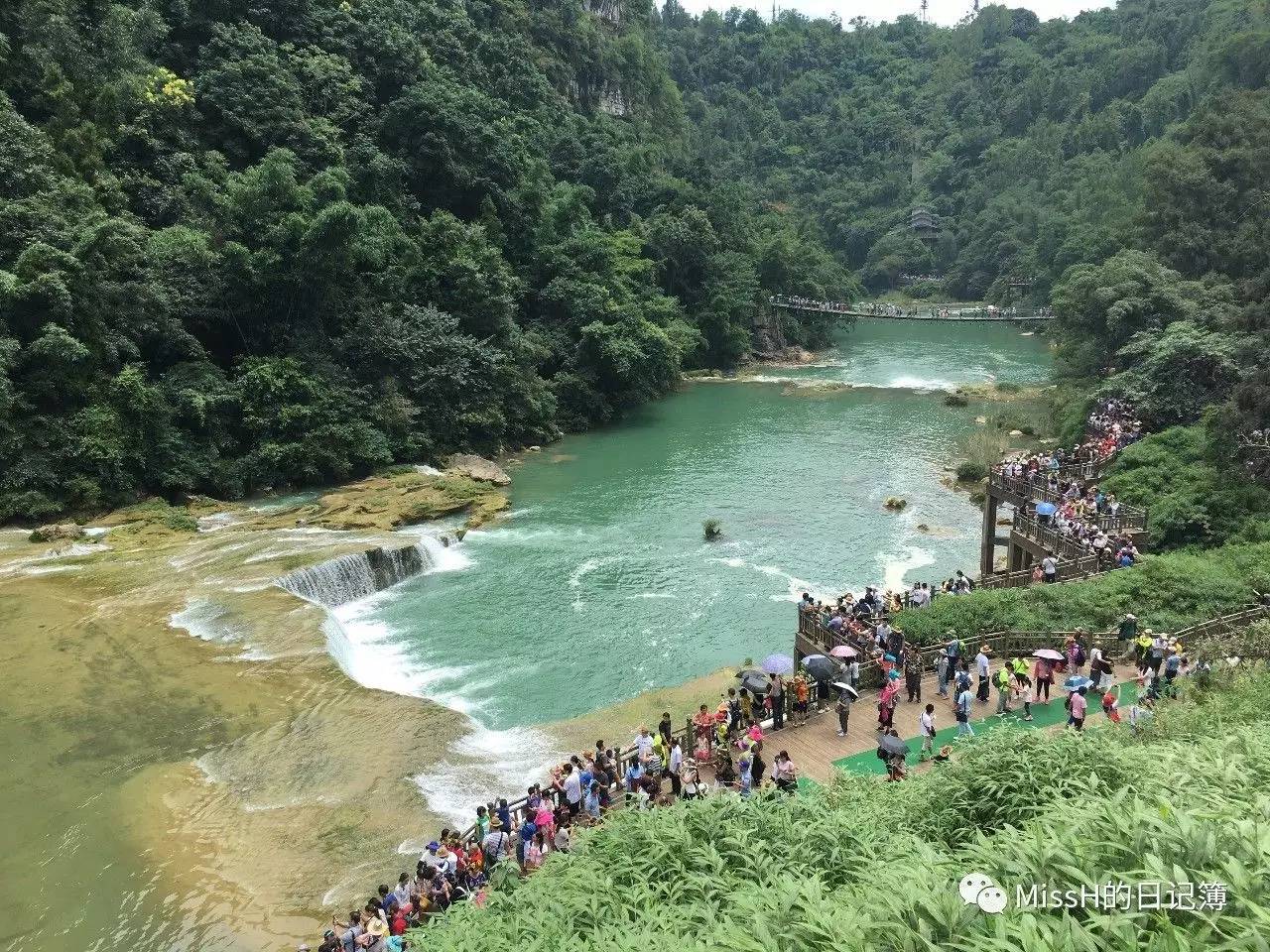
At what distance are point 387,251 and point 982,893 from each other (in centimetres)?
3829

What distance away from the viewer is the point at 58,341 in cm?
2636

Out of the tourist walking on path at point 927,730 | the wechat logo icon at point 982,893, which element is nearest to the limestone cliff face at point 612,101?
the tourist walking on path at point 927,730

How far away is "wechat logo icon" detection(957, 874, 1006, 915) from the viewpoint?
4953mm

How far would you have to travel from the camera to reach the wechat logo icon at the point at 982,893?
4.95 m

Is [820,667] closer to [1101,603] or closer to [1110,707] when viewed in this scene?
[1110,707]

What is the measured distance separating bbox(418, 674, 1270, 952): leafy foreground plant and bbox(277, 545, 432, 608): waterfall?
632 inches

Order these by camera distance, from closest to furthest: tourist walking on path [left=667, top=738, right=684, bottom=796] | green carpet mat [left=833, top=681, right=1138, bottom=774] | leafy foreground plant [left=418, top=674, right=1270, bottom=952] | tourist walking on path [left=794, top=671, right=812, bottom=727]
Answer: leafy foreground plant [left=418, top=674, right=1270, bottom=952], tourist walking on path [left=667, top=738, right=684, bottom=796], green carpet mat [left=833, top=681, right=1138, bottom=774], tourist walking on path [left=794, top=671, right=812, bottom=727]

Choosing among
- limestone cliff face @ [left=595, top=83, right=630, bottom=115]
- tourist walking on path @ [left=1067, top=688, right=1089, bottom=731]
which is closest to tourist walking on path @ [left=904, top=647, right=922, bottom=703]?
tourist walking on path @ [left=1067, top=688, right=1089, bottom=731]

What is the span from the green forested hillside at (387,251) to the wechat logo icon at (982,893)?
22.8 meters

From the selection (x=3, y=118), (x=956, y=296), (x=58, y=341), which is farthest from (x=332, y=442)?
(x=956, y=296)

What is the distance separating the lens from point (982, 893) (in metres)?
5.00

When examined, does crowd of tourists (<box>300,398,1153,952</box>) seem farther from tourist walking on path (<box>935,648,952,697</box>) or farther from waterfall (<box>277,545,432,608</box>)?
waterfall (<box>277,545,432,608</box>)

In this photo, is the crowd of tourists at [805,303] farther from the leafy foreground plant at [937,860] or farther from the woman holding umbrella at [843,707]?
the leafy foreground plant at [937,860]

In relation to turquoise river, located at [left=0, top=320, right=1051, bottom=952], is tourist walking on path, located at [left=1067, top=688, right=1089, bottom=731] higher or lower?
higher
